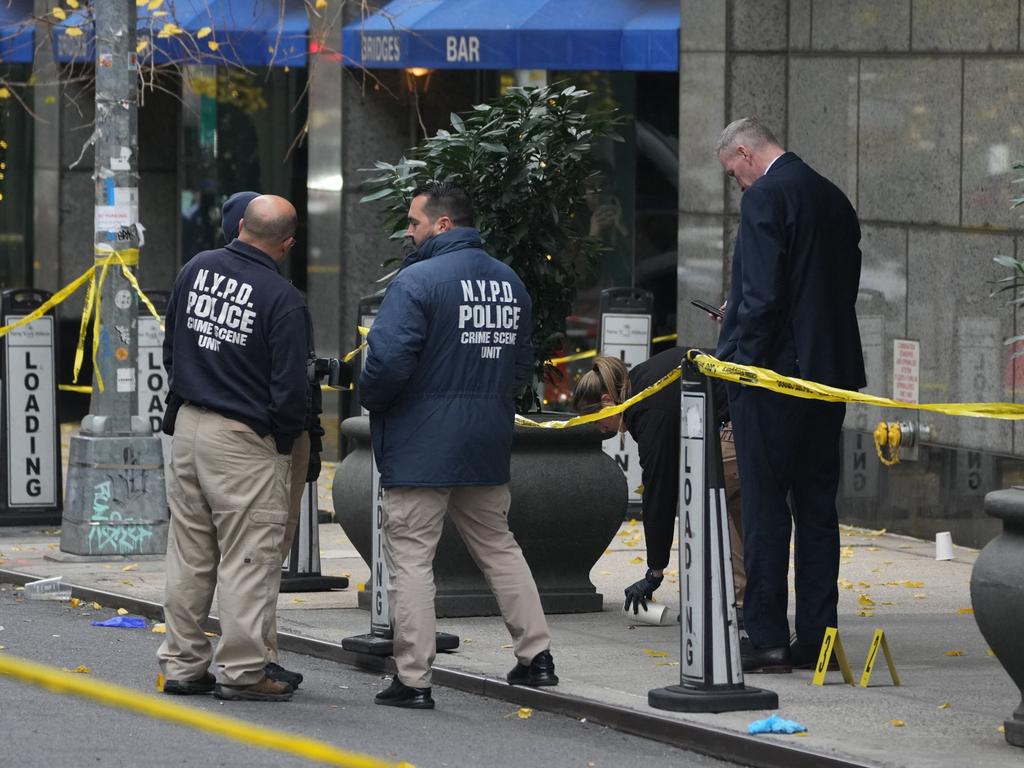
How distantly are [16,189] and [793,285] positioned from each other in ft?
50.8

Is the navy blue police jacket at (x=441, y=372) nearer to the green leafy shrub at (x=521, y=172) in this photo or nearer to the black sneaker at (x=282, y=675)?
the black sneaker at (x=282, y=675)

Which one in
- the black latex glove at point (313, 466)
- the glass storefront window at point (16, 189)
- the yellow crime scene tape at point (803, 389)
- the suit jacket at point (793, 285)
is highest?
the glass storefront window at point (16, 189)

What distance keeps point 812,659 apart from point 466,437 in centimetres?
172

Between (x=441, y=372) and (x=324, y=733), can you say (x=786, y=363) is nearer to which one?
(x=441, y=372)

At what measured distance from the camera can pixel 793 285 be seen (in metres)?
8.02

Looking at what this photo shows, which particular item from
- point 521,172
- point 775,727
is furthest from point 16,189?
point 775,727

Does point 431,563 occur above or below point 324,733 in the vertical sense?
above

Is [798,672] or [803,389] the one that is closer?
[803,389]

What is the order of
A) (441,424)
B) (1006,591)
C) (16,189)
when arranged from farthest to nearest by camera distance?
(16,189) → (441,424) → (1006,591)

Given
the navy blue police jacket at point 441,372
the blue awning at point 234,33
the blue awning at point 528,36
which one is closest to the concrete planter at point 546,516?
the navy blue police jacket at point 441,372

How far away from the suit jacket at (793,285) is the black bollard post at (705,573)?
80 cm

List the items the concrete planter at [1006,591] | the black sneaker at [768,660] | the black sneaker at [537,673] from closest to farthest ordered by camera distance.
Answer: the concrete planter at [1006,591] → the black sneaker at [537,673] → the black sneaker at [768,660]

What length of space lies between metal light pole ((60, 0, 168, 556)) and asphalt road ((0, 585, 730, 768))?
129 inches

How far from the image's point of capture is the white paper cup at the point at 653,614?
9336 millimetres
